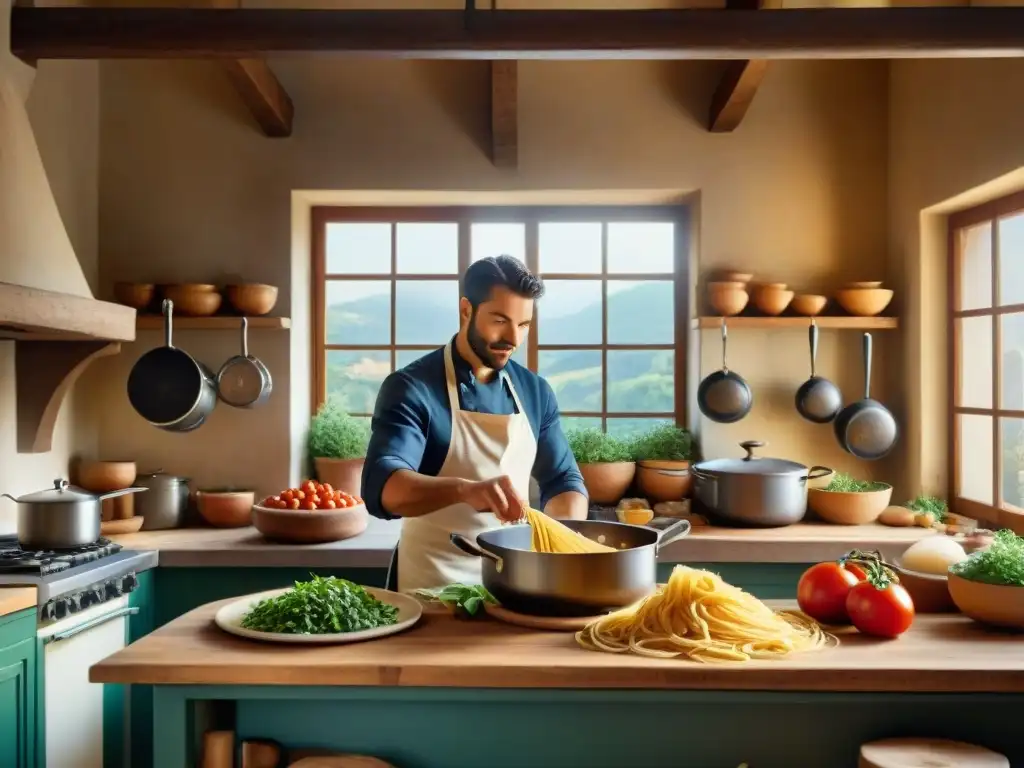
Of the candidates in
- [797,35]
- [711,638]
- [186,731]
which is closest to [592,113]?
[797,35]

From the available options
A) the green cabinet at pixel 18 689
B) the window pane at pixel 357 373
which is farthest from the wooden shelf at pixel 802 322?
the green cabinet at pixel 18 689

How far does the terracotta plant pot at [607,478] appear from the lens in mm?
4254

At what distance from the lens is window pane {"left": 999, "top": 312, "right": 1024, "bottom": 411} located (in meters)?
3.58

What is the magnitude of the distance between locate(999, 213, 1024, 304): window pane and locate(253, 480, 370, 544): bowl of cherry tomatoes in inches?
110

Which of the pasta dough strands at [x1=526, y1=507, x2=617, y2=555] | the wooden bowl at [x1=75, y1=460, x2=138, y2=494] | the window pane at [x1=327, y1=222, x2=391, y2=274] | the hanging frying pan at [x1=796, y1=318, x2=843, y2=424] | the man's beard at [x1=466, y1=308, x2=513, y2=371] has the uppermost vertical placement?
the window pane at [x1=327, y1=222, x2=391, y2=274]

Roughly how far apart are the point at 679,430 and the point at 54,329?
2763 mm

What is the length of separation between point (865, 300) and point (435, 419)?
8.09 feet

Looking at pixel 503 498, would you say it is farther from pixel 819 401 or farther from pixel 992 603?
pixel 819 401

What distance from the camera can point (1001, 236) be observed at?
148 inches

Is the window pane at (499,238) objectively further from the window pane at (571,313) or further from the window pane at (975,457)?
the window pane at (975,457)

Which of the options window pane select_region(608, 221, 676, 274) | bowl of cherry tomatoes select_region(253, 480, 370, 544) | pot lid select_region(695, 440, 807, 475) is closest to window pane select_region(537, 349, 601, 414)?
window pane select_region(608, 221, 676, 274)

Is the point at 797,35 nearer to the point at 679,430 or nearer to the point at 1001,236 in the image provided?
the point at 1001,236

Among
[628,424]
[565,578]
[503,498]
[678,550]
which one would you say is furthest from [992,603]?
[628,424]

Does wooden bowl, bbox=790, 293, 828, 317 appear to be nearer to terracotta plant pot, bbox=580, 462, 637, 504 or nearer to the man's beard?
terracotta plant pot, bbox=580, 462, 637, 504
